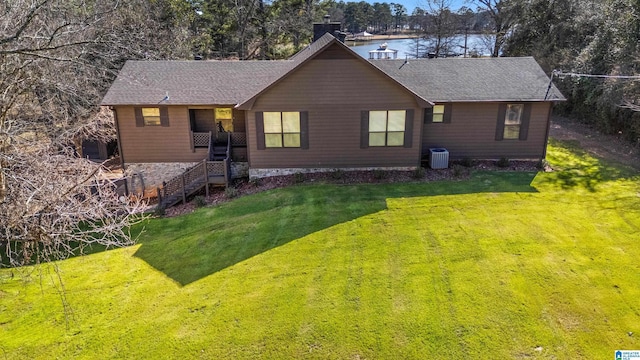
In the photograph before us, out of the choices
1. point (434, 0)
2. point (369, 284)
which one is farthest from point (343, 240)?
point (434, 0)

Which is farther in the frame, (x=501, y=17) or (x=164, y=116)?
(x=501, y=17)

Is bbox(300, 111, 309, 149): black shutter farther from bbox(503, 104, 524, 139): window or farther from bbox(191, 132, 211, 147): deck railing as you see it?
bbox(503, 104, 524, 139): window

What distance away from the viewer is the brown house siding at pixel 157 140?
56.3ft

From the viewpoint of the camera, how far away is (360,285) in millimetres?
9344

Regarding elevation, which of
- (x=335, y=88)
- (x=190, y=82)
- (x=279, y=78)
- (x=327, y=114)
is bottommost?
(x=327, y=114)

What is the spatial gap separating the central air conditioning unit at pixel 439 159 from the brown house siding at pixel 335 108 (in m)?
0.70

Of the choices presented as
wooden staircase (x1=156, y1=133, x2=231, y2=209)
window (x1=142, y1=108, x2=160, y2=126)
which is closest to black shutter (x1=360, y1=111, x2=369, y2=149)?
wooden staircase (x1=156, y1=133, x2=231, y2=209)

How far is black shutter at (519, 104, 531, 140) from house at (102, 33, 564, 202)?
4 centimetres

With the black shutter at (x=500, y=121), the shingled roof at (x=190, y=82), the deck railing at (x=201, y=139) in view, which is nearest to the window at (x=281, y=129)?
the shingled roof at (x=190, y=82)

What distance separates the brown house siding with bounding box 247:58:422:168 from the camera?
15281 millimetres

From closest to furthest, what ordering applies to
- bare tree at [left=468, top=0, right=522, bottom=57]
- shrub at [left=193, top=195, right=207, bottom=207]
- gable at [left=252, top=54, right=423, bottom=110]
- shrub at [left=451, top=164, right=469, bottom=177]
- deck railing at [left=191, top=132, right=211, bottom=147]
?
gable at [left=252, top=54, right=423, bottom=110] → shrub at [left=193, top=195, right=207, bottom=207] → shrub at [left=451, top=164, right=469, bottom=177] → deck railing at [left=191, top=132, right=211, bottom=147] → bare tree at [left=468, top=0, right=522, bottom=57]

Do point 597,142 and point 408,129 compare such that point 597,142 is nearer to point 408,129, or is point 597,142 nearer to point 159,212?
point 408,129

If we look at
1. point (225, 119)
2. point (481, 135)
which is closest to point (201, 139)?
point (225, 119)

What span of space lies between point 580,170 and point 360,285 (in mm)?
12436
